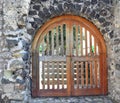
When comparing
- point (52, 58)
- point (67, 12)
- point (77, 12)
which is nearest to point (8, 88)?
point (52, 58)

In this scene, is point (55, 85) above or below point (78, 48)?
below

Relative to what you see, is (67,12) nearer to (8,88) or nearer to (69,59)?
(69,59)

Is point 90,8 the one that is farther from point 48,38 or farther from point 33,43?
point 33,43

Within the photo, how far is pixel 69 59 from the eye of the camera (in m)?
5.15

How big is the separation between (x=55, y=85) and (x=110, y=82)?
116 cm

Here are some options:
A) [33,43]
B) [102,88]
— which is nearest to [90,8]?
[33,43]

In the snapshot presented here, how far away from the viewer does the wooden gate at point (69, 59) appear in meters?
5.06

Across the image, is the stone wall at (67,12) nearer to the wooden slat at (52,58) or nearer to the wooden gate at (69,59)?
the wooden gate at (69,59)

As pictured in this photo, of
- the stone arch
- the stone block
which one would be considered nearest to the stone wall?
the stone arch

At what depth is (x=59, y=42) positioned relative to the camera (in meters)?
5.16

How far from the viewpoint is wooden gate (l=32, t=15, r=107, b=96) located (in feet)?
16.6

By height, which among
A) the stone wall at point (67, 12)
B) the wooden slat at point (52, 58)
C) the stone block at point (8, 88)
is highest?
the stone wall at point (67, 12)

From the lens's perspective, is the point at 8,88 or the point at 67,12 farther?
the point at 67,12

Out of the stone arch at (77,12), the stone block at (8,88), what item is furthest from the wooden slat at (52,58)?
the stone block at (8,88)
